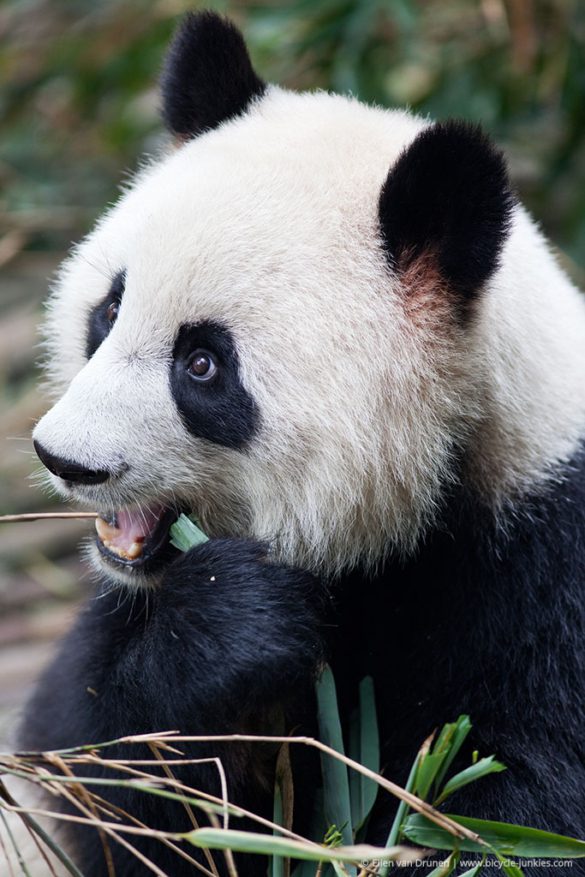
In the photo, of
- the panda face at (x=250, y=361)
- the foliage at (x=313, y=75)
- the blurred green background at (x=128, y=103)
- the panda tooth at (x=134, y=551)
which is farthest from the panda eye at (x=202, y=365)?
the foliage at (x=313, y=75)

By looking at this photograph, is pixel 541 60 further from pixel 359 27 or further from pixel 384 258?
pixel 384 258

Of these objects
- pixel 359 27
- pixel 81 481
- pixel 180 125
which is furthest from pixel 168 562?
pixel 359 27

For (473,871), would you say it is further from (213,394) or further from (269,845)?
(213,394)

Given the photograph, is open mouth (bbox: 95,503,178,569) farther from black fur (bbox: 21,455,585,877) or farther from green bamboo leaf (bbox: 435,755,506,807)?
green bamboo leaf (bbox: 435,755,506,807)

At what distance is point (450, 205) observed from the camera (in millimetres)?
2107

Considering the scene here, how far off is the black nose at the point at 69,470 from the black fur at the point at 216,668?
0.79 ft

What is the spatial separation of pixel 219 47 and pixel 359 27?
1.95 m

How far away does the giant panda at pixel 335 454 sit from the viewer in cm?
210

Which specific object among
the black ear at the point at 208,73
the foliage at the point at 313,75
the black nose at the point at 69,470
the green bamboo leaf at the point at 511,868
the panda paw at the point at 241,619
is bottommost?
the green bamboo leaf at the point at 511,868

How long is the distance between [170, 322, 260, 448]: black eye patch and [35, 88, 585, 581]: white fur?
19 millimetres

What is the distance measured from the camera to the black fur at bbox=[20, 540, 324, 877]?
2088mm

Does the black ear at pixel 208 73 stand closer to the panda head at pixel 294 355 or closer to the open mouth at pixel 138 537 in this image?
the panda head at pixel 294 355

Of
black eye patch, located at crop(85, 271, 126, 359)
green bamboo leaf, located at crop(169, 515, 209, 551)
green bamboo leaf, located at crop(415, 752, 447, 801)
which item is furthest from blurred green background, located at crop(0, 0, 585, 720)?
green bamboo leaf, located at crop(415, 752, 447, 801)

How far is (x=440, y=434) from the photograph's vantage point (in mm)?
2182
